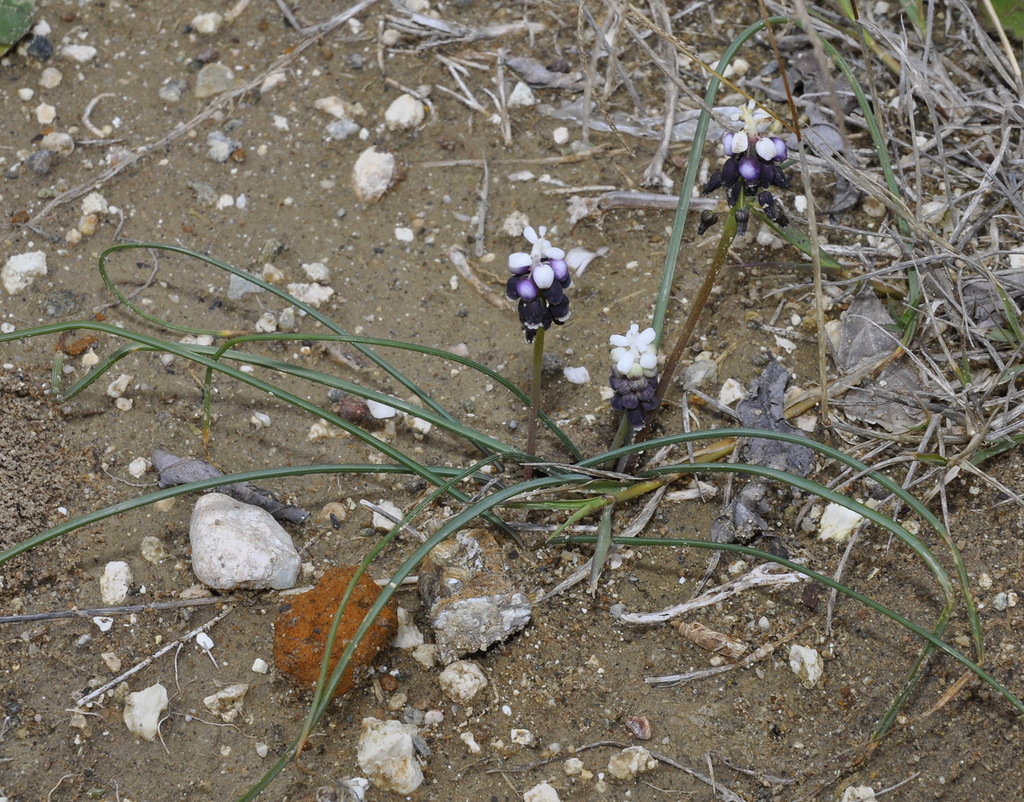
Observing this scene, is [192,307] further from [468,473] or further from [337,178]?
[468,473]

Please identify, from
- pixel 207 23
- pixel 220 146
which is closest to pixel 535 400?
pixel 220 146

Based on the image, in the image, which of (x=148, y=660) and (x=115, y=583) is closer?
(x=148, y=660)

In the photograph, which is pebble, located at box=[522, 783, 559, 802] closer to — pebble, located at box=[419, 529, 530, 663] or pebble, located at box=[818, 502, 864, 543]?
pebble, located at box=[419, 529, 530, 663]

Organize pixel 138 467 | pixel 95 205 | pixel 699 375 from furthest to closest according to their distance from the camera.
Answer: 1. pixel 95 205
2. pixel 699 375
3. pixel 138 467

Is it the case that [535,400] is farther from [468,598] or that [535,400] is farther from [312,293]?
[312,293]

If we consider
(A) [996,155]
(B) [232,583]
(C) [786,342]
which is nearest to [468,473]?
(B) [232,583]

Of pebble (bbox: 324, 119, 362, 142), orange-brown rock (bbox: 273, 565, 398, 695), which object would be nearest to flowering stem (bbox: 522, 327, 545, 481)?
orange-brown rock (bbox: 273, 565, 398, 695)
